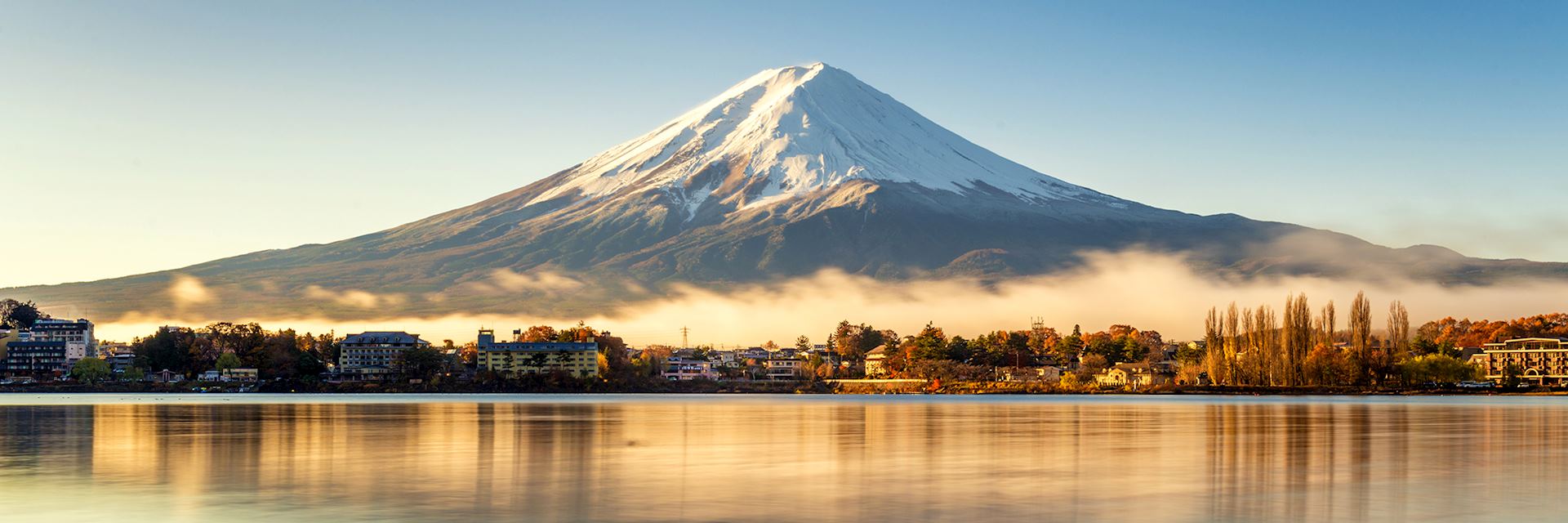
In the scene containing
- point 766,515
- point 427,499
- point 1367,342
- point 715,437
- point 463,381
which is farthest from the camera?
point 463,381

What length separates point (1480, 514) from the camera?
20656 millimetres

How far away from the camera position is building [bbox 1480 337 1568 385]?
136 m

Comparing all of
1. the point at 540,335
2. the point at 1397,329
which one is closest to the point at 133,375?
the point at 540,335

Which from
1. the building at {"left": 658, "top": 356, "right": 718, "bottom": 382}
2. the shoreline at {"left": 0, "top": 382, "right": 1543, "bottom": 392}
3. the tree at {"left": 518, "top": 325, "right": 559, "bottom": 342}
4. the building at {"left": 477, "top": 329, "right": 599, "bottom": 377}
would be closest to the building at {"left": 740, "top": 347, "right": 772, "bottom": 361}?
the building at {"left": 658, "top": 356, "right": 718, "bottom": 382}

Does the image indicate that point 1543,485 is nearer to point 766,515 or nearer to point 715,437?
point 766,515

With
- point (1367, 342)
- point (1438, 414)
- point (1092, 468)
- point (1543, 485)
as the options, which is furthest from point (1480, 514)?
point (1367, 342)

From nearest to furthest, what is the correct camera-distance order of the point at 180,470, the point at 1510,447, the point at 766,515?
the point at 766,515 → the point at 180,470 → the point at 1510,447

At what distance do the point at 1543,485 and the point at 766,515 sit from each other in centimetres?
1298

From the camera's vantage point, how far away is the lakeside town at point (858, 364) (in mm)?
104062

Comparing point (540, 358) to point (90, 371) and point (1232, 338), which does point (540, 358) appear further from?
point (1232, 338)

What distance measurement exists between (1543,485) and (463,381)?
113188mm

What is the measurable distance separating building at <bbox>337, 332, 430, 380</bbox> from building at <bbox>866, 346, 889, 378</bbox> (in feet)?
141

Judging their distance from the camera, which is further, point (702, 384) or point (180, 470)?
point (702, 384)

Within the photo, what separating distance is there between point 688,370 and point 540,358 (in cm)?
2732
